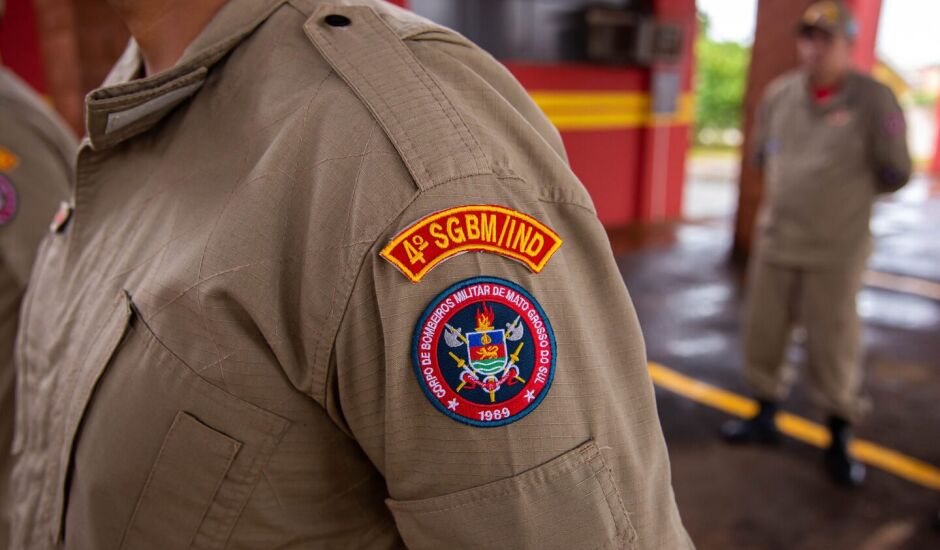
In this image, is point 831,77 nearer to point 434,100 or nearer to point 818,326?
point 818,326

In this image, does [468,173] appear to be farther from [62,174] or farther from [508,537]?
[62,174]

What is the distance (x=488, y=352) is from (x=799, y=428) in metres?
3.05

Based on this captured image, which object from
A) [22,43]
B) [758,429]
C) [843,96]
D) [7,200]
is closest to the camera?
[7,200]

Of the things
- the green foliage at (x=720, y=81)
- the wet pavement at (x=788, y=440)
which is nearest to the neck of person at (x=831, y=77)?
the wet pavement at (x=788, y=440)

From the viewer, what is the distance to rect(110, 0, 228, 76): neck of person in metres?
0.73

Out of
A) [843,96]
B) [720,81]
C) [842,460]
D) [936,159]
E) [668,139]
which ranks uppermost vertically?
[843,96]

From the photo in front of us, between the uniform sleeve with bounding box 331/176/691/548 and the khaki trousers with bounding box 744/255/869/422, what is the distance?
2.61m

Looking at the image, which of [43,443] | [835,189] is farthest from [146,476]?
[835,189]

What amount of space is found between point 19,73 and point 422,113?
540 cm

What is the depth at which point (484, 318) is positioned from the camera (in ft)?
1.75

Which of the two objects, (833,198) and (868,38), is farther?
(868,38)

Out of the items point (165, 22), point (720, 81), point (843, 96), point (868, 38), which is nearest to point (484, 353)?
point (165, 22)

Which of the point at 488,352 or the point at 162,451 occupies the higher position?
the point at 488,352

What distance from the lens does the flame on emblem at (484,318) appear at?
0.53 m
